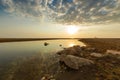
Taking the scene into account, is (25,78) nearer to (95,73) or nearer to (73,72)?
(73,72)

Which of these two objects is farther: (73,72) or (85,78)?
(73,72)

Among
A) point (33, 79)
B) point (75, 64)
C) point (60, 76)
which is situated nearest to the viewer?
point (33, 79)

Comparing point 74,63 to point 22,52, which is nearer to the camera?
point 74,63

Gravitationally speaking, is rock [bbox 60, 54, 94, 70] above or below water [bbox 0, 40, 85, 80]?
above

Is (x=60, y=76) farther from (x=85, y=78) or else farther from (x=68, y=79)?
(x=85, y=78)

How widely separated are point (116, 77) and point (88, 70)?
→ 142 inches

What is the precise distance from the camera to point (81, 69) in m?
15.5

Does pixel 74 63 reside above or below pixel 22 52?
above

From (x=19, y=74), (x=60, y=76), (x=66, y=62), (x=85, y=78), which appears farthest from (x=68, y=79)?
(x=19, y=74)

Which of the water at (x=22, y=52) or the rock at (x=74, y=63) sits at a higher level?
the rock at (x=74, y=63)

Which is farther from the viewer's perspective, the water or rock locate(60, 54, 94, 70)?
the water

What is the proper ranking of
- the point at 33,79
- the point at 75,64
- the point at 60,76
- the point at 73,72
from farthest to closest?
the point at 75,64 < the point at 73,72 < the point at 60,76 < the point at 33,79

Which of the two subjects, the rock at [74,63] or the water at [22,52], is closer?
the rock at [74,63]

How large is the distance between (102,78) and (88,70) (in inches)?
113
